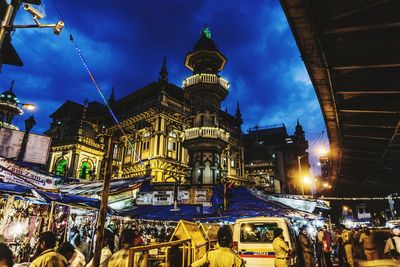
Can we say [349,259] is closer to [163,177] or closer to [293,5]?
[293,5]

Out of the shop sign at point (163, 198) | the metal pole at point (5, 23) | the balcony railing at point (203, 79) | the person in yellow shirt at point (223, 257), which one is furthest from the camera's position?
the balcony railing at point (203, 79)

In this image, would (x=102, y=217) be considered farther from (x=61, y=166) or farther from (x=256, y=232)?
(x=61, y=166)

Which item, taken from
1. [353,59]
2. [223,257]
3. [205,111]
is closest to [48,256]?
[223,257]

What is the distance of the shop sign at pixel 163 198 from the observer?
20.3 meters

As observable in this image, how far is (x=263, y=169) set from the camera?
46500 mm

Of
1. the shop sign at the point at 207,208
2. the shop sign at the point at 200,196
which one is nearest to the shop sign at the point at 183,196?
the shop sign at the point at 200,196

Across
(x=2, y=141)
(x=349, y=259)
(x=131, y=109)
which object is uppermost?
(x=131, y=109)

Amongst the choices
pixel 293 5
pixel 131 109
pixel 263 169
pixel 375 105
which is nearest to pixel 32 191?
pixel 293 5

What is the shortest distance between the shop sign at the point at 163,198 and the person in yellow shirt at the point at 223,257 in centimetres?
1682

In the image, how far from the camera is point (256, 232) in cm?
1058

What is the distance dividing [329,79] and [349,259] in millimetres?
11578

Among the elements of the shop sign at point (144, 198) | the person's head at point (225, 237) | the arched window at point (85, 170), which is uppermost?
the arched window at point (85, 170)

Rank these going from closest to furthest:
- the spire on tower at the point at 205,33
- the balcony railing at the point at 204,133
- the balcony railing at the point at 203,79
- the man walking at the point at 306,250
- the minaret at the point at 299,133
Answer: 1. the man walking at the point at 306,250
2. the balcony railing at the point at 204,133
3. the balcony railing at the point at 203,79
4. the spire on tower at the point at 205,33
5. the minaret at the point at 299,133

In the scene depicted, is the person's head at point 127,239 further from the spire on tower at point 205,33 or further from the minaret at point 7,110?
the spire on tower at point 205,33
